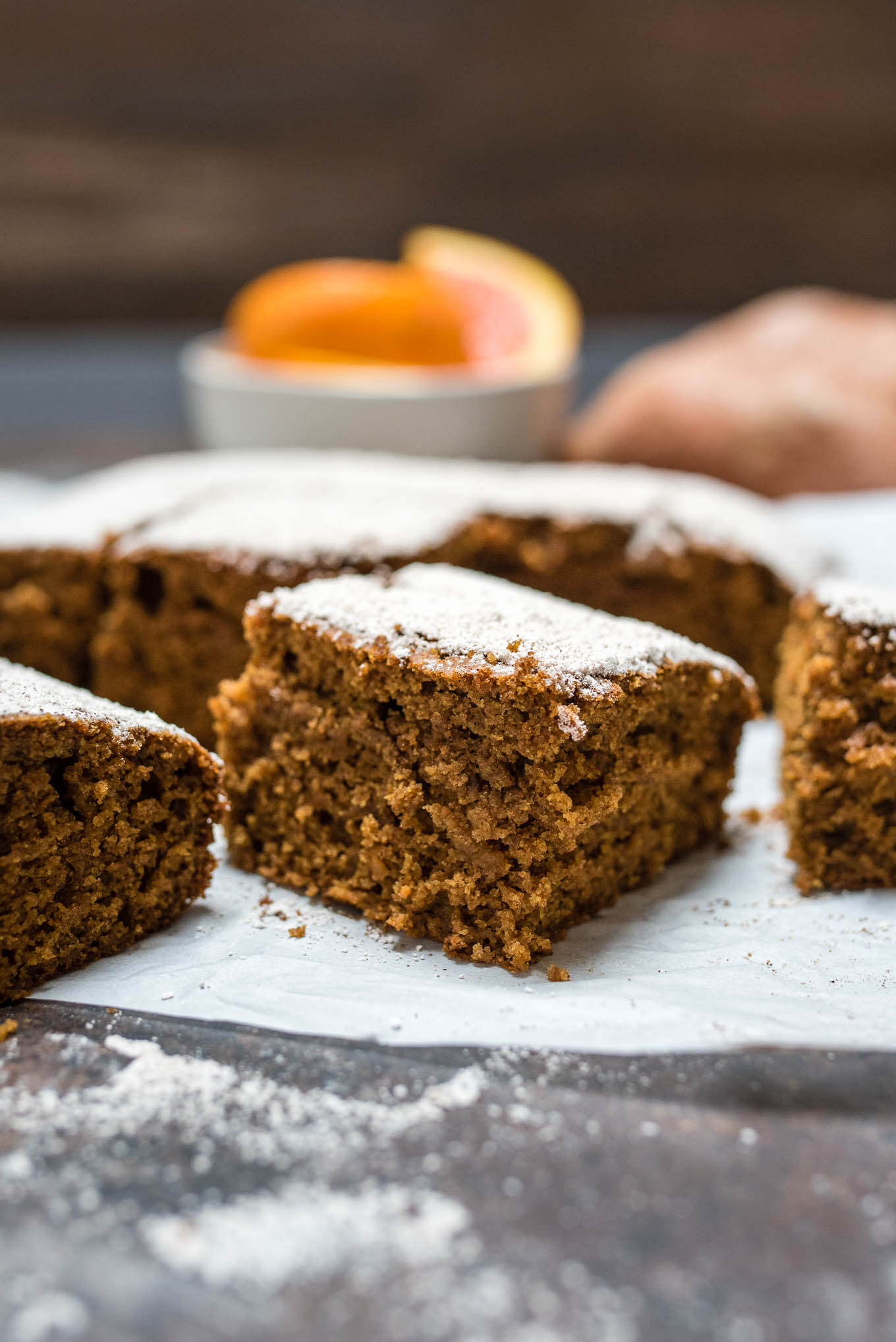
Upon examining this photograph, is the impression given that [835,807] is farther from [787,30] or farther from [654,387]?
[787,30]

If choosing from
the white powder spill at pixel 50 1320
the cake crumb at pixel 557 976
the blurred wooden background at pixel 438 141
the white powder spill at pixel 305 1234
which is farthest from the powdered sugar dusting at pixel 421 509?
the blurred wooden background at pixel 438 141

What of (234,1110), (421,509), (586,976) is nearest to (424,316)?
(421,509)

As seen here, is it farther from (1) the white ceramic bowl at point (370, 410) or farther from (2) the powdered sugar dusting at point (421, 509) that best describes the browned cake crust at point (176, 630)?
(1) the white ceramic bowl at point (370, 410)

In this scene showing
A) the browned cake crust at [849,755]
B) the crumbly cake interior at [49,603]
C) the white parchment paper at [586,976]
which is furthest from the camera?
the crumbly cake interior at [49,603]

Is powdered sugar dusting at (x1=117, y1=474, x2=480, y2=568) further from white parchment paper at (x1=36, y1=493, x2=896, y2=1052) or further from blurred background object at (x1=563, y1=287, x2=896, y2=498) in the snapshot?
blurred background object at (x1=563, y1=287, x2=896, y2=498)

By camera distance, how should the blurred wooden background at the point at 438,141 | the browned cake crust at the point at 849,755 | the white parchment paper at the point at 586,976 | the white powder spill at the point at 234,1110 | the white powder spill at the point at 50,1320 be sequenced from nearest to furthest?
the white powder spill at the point at 50,1320
the white powder spill at the point at 234,1110
the white parchment paper at the point at 586,976
the browned cake crust at the point at 849,755
the blurred wooden background at the point at 438,141

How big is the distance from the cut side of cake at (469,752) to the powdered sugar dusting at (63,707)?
0.27m

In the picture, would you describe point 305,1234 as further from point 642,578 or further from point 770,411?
point 770,411

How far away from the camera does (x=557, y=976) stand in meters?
2.04

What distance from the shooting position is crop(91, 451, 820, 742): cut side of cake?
2892mm

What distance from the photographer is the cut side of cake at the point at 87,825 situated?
1991mm

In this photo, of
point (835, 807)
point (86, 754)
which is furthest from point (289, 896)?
point (835, 807)

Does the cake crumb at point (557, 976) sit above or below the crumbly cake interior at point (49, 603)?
below

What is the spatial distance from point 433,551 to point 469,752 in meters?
0.95
